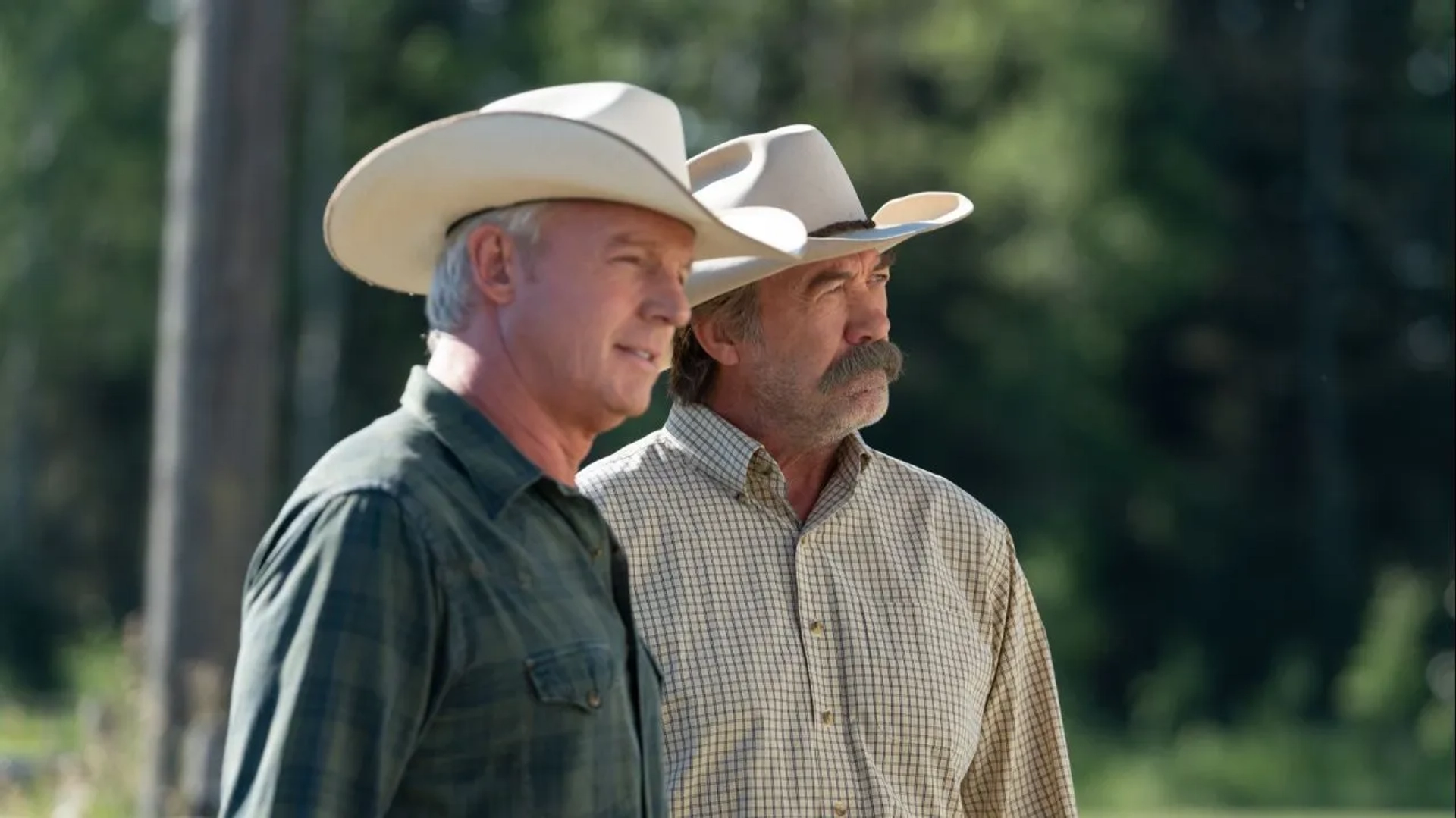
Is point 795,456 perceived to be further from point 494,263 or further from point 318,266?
point 318,266

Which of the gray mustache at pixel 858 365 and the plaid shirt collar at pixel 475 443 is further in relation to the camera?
the gray mustache at pixel 858 365

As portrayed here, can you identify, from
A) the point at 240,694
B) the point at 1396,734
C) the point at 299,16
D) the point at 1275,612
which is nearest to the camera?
the point at 240,694

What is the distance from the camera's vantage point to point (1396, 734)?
17.4 m

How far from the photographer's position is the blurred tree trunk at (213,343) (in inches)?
313

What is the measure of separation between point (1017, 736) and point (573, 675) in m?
1.61

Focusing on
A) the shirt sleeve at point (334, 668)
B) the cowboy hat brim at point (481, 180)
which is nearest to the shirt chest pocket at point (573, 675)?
the shirt sleeve at point (334, 668)

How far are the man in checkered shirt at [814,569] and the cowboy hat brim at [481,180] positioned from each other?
80cm

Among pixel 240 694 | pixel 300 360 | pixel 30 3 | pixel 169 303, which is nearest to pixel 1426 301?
pixel 300 360

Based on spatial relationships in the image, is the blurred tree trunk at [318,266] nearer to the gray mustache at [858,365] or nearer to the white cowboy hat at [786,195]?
the white cowboy hat at [786,195]

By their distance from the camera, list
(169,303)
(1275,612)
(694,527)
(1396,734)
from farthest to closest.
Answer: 1. (1275,612)
2. (1396,734)
3. (169,303)
4. (694,527)

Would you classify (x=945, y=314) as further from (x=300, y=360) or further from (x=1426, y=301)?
(x=300, y=360)

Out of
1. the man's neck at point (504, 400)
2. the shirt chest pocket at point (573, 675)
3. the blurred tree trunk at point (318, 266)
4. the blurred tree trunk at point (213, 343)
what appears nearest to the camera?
the shirt chest pocket at point (573, 675)

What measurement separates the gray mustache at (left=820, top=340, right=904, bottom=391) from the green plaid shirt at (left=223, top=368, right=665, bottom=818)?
1257 mm

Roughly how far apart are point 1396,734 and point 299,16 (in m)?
13.4
